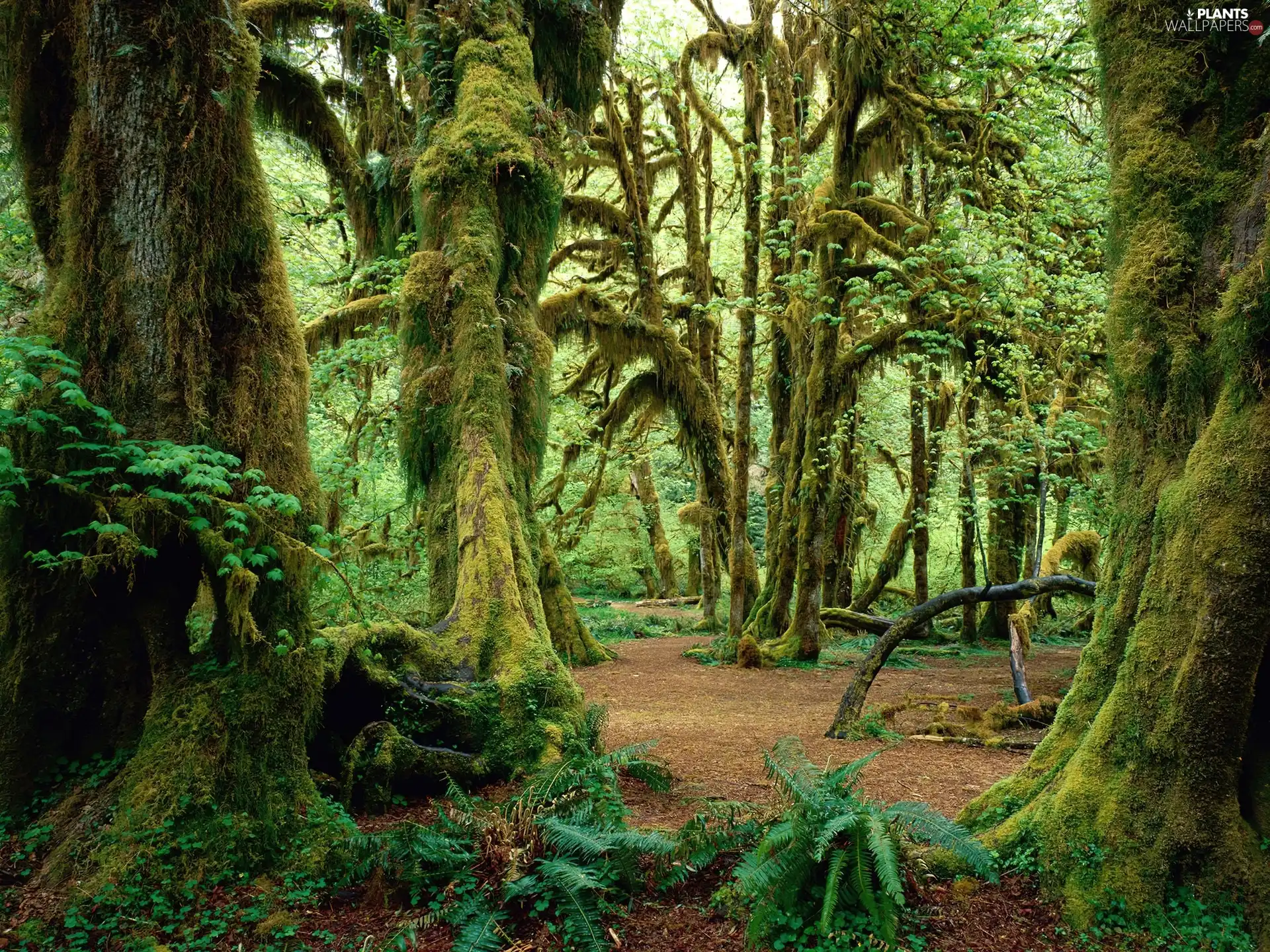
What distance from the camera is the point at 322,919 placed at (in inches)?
143

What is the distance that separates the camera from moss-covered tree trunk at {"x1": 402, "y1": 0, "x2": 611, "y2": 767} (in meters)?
7.12

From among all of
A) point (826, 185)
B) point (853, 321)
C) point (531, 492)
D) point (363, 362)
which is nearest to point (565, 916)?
point (531, 492)

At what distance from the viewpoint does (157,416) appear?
4246 mm

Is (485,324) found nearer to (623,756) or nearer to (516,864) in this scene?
(623,756)

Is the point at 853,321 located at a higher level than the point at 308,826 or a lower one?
higher

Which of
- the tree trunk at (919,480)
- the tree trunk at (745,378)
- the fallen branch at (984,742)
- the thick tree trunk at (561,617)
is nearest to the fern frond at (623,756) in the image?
the fallen branch at (984,742)

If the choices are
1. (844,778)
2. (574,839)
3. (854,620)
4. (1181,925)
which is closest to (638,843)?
(574,839)

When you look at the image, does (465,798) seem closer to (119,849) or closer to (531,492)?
(119,849)

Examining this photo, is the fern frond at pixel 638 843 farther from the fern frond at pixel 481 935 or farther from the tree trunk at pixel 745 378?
the tree trunk at pixel 745 378

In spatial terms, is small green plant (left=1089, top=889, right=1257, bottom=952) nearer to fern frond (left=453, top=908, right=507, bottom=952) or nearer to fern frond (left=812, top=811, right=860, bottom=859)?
fern frond (left=812, top=811, right=860, bottom=859)

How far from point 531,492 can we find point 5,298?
5.49 m

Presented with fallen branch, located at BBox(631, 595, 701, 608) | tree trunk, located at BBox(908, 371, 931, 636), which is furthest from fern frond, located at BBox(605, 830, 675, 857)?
fallen branch, located at BBox(631, 595, 701, 608)

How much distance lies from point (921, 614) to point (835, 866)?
178 inches

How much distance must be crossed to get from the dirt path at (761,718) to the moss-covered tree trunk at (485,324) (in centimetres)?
174
